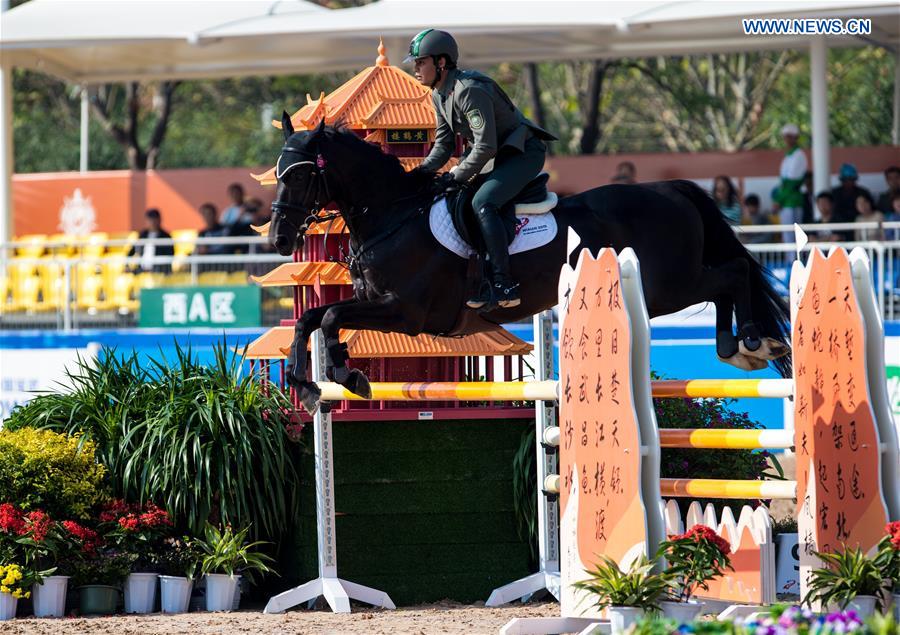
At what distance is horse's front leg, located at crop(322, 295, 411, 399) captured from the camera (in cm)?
675

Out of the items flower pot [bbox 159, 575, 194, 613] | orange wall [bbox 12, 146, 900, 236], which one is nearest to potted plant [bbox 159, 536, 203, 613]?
flower pot [bbox 159, 575, 194, 613]

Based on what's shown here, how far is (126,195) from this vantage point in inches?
746

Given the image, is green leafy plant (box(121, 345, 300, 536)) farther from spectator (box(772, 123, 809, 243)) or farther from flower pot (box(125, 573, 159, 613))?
spectator (box(772, 123, 809, 243))

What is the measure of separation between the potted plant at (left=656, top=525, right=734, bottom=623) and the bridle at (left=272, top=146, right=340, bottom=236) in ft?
7.77

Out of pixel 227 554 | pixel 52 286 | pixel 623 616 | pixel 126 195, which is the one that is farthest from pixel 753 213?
pixel 623 616

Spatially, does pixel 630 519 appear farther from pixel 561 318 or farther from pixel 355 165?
pixel 355 165

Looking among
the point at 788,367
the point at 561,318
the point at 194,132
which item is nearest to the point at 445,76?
the point at 561,318

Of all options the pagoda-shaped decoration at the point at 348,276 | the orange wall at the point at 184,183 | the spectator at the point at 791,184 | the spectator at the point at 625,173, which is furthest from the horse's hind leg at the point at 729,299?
the orange wall at the point at 184,183

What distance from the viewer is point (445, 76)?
6.91 meters

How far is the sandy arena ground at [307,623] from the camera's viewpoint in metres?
6.38

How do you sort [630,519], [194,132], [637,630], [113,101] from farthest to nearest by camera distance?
[194,132]
[113,101]
[630,519]
[637,630]

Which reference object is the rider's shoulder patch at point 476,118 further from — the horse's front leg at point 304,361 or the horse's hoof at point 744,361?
the horse's hoof at point 744,361

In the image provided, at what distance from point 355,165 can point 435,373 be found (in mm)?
1378

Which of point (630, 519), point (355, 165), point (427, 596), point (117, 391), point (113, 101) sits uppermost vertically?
point (113, 101)
